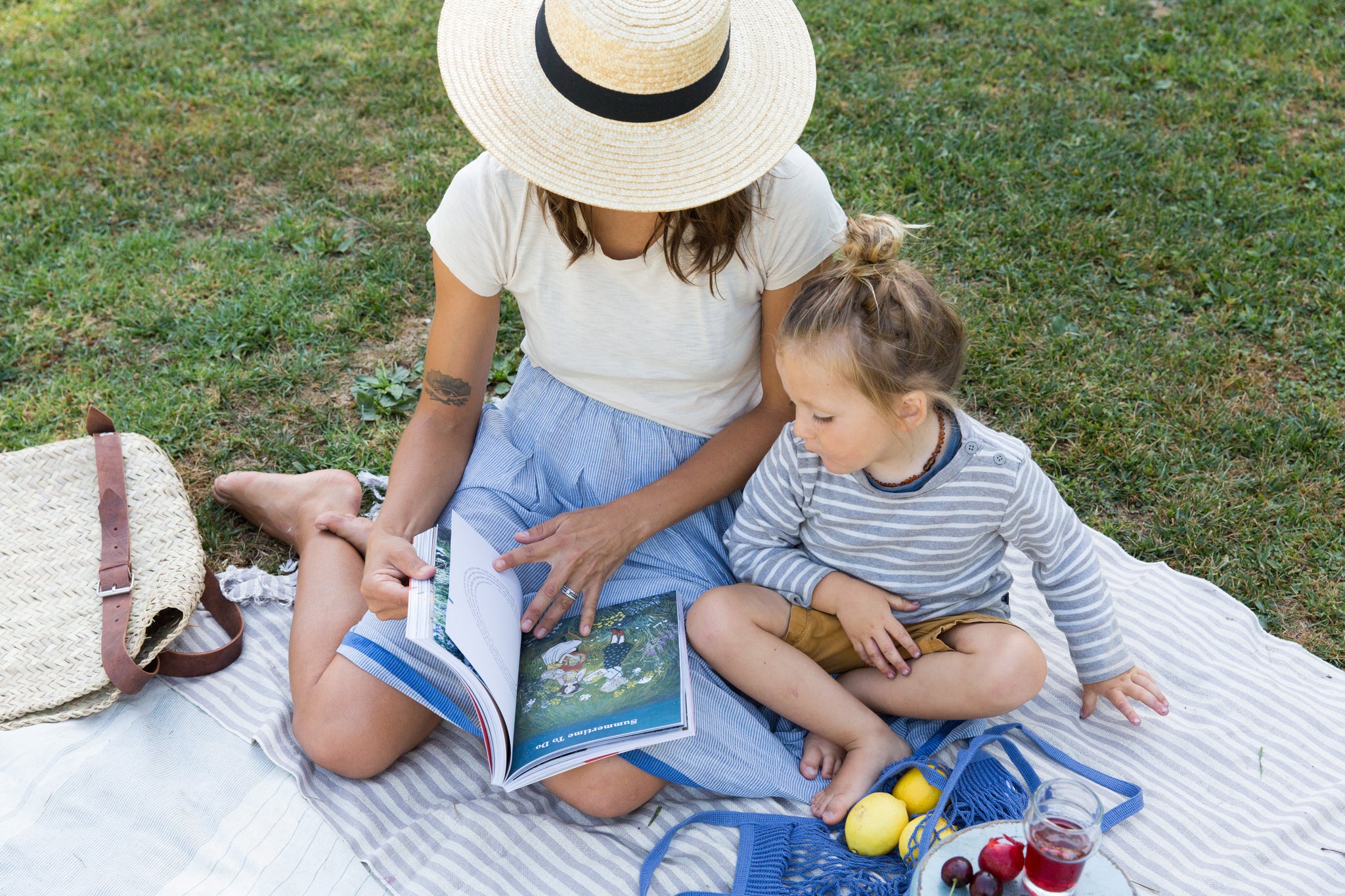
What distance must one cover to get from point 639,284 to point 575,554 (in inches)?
23.1

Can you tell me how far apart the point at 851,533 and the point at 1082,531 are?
1.63ft

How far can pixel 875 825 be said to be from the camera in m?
2.03

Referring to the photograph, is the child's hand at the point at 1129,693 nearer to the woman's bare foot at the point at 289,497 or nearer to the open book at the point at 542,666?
the open book at the point at 542,666

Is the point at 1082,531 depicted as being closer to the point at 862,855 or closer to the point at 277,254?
the point at 862,855

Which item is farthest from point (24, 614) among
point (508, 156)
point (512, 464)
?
point (508, 156)

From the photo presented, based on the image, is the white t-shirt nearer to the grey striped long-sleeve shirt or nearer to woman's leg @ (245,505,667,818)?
the grey striped long-sleeve shirt

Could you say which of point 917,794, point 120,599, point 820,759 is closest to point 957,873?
point 917,794

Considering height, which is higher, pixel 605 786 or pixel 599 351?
pixel 599 351

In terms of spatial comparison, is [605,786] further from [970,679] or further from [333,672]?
[970,679]

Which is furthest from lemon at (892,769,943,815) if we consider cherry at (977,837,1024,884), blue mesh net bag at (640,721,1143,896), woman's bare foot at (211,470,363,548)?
woman's bare foot at (211,470,363,548)

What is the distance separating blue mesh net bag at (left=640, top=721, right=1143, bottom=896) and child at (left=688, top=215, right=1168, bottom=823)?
63 mm

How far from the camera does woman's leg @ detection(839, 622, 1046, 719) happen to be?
2.13 meters

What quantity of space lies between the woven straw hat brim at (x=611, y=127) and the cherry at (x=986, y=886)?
1.20m

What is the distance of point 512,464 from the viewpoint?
248 centimetres
